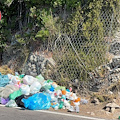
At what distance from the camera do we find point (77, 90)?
23.3 feet

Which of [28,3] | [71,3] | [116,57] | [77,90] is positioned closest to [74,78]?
[77,90]

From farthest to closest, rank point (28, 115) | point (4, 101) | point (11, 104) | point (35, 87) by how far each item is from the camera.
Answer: point (35, 87) < point (4, 101) < point (11, 104) < point (28, 115)

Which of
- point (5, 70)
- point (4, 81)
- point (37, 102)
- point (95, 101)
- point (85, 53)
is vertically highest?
point (85, 53)

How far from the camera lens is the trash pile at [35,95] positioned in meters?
5.88

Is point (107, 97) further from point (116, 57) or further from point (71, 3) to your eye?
point (71, 3)

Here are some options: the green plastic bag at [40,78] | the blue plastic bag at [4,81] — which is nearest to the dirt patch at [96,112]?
the green plastic bag at [40,78]

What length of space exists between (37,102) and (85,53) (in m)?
2.30

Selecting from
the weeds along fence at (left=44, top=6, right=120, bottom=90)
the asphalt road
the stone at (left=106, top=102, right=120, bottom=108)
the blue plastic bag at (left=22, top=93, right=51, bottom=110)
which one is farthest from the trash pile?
the stone at (left=106, top=102, right=120, bottom=108)

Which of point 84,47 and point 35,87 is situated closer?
point 35,87

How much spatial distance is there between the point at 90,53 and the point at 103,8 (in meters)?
1.40

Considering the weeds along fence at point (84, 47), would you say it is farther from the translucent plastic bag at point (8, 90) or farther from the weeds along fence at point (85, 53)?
the translucent plastic bag at point (8, 90)

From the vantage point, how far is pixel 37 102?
5824mm

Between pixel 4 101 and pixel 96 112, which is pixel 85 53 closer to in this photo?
pixel 96 112

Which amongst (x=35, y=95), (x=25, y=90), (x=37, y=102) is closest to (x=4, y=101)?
(x=25, y=90)
